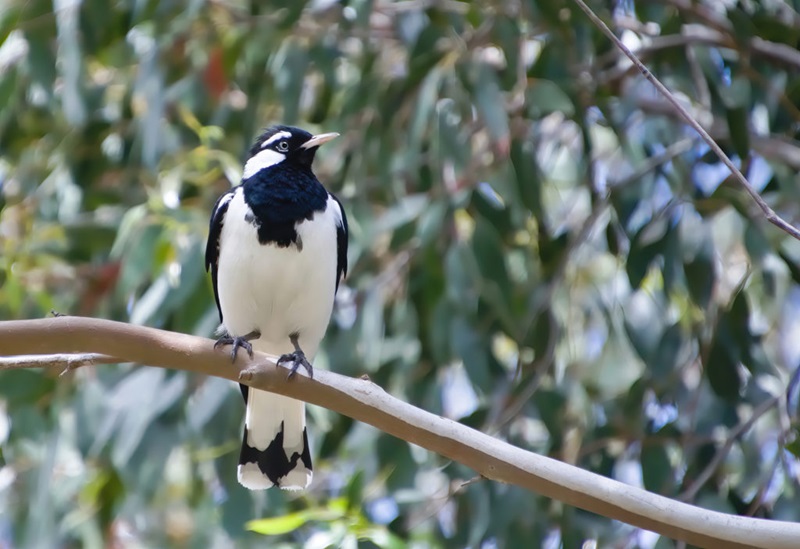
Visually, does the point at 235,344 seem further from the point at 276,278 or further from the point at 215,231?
the point at 215,231

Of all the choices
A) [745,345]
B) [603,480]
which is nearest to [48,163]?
[745,345]

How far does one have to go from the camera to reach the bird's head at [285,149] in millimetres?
3354

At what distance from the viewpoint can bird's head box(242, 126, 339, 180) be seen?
11.0 ft

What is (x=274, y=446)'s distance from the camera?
3164mm

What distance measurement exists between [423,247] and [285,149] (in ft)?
1.55

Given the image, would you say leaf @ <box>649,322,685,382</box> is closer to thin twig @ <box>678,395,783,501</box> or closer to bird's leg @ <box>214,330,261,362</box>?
thin twig @ <box>678,395,783,501</box>

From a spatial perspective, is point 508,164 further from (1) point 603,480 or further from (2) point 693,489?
(1) point 603,480

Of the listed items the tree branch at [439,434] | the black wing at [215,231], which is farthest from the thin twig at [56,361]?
the black wing at [215,231]

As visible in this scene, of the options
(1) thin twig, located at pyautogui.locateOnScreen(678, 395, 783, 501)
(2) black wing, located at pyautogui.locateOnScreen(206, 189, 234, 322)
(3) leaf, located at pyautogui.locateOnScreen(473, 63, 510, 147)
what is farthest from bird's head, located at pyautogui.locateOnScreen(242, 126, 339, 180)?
(1) thin twig, located at pyautogui.locateOnScreen(678, 395, 783, 501)

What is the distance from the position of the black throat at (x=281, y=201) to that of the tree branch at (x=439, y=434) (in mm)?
792

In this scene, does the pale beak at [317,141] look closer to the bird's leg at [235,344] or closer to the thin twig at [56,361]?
the bird's leg at [235,344]

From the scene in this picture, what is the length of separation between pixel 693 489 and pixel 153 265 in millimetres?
1646

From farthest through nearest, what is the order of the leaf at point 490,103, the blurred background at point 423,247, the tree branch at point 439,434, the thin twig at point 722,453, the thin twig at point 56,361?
1. the leaf at point 490,103
2. the blurred background at point 423,247
3. the thin twig at point 722,453
4. the thin twig at point 56,361
5. the tree branch at point 439,434

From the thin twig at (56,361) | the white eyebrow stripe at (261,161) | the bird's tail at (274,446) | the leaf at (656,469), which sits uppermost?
the thin twig at (56,361)
